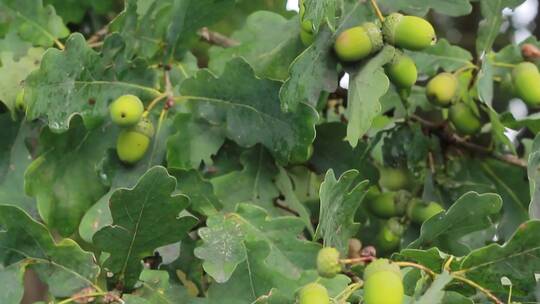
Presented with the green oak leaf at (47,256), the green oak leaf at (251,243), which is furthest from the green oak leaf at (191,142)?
the green oak leaf at (47,256)

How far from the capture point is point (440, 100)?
186 centimetres

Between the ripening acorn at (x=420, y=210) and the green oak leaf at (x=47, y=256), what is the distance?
0.58m

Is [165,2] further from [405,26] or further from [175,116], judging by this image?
[405,26]

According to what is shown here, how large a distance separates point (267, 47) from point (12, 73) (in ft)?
1.32

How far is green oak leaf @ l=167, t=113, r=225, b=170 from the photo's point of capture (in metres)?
1.79

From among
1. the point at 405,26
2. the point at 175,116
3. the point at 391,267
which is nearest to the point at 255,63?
the point at 175,116

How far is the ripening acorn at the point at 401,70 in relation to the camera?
1697 millimetres

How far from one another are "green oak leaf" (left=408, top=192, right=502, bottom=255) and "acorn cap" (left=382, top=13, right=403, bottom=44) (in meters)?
0.27

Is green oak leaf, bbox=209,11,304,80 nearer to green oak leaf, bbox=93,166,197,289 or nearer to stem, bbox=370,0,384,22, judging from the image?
stem, bbox=370,0,384,22

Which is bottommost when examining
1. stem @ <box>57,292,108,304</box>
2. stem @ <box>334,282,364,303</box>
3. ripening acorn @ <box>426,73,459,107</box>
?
stem @ <box>57,292,108,304</box>

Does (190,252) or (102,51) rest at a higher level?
(102,51)

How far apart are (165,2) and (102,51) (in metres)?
0.19

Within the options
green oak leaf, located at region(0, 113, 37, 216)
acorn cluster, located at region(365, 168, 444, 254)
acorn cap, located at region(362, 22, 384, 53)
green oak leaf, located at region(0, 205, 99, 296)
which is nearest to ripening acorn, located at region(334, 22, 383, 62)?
acorn cap, located at region(362, 22, 384, 53)

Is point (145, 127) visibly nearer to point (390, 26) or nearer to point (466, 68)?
point (390, 26)
